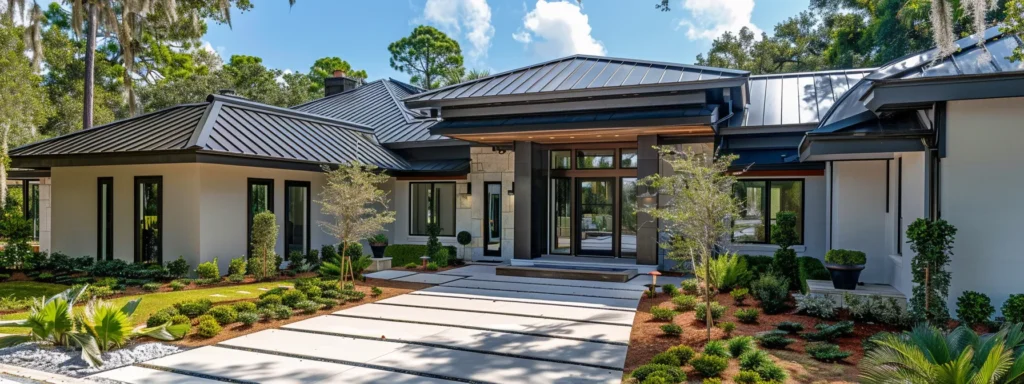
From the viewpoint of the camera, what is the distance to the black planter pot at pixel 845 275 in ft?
26.9

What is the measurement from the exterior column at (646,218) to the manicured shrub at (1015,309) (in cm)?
647

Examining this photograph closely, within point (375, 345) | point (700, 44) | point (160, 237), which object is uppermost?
point (700, 44)

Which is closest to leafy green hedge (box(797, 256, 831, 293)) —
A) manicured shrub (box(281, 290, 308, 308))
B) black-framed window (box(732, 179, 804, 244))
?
black-framed window (box(732, 179, 804, 244))

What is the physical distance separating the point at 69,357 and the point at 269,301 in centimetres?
275

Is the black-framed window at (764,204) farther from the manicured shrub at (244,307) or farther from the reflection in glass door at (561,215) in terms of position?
the manicured shrub at (244,307)

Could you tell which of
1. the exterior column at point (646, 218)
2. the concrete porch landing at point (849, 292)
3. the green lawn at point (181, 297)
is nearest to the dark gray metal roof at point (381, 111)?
the exterior column at point (646, 218)

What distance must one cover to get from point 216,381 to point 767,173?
1134 cm

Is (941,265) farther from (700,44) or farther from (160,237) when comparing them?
(700,44)

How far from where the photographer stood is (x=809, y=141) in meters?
8.47

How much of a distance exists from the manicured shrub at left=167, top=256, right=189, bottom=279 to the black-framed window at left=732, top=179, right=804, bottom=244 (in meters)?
11.5

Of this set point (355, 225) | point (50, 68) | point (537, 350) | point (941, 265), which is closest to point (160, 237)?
point (355, 225)

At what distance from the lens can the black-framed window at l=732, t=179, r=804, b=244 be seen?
1297cm

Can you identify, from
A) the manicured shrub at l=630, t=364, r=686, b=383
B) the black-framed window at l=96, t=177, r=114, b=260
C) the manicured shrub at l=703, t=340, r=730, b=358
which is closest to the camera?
the manicured shrub at l=630, t=364, r=686, b=383

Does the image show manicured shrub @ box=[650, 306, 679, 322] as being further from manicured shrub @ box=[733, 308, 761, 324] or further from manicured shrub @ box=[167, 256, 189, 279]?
manicured shrub @ box=[167, 256, 189, 279]
